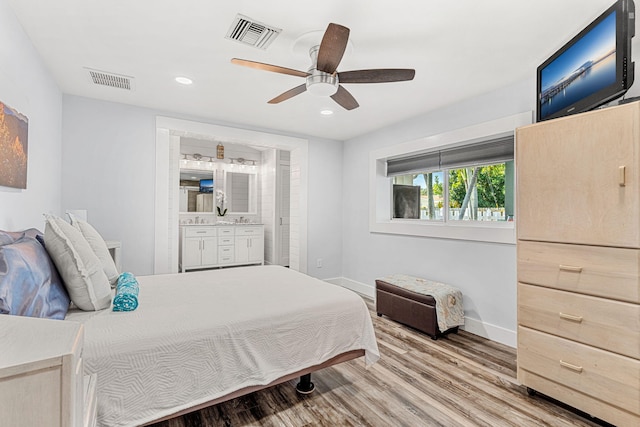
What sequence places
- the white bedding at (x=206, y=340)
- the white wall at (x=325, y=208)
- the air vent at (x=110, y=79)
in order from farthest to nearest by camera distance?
the white wall at (x=325, y=208) → the air vent at (x=110, y=79) → the white bedding at (x=206, y=340)

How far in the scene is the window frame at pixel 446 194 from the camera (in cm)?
292

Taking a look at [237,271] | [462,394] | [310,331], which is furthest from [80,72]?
[462,394]

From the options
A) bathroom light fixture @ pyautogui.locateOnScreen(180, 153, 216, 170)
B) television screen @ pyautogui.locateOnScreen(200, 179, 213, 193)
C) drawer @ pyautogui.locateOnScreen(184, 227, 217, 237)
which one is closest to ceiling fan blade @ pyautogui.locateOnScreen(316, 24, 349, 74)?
drawer @ pyautogui.locateOnScreen(184, 227, 217, 237)

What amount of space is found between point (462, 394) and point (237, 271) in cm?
194

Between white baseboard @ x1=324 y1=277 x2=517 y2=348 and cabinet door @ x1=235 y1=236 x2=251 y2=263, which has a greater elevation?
cabinet door @ x1=235 y1=236 x2=251 y2=263

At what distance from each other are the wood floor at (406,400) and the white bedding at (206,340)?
29cm

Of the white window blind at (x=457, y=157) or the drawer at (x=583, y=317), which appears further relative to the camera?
the white window blind at (x=457, y=157)

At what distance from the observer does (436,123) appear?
3.57 metres

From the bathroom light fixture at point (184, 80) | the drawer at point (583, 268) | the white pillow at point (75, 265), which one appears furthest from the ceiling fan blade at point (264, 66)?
the drawer at point (583, 268)

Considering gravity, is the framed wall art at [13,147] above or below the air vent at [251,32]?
below

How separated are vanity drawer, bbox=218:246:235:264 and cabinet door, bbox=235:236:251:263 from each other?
0.31ft

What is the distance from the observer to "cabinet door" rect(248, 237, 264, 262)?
20.1 feet

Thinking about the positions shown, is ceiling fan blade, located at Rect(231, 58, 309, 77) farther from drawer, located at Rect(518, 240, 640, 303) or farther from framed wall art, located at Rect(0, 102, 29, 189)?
drawer, located at Rect(518, 240, 640, 303)

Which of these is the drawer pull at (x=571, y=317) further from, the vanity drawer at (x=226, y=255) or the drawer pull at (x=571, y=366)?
the vanity drawer at (x=226, y=255)
